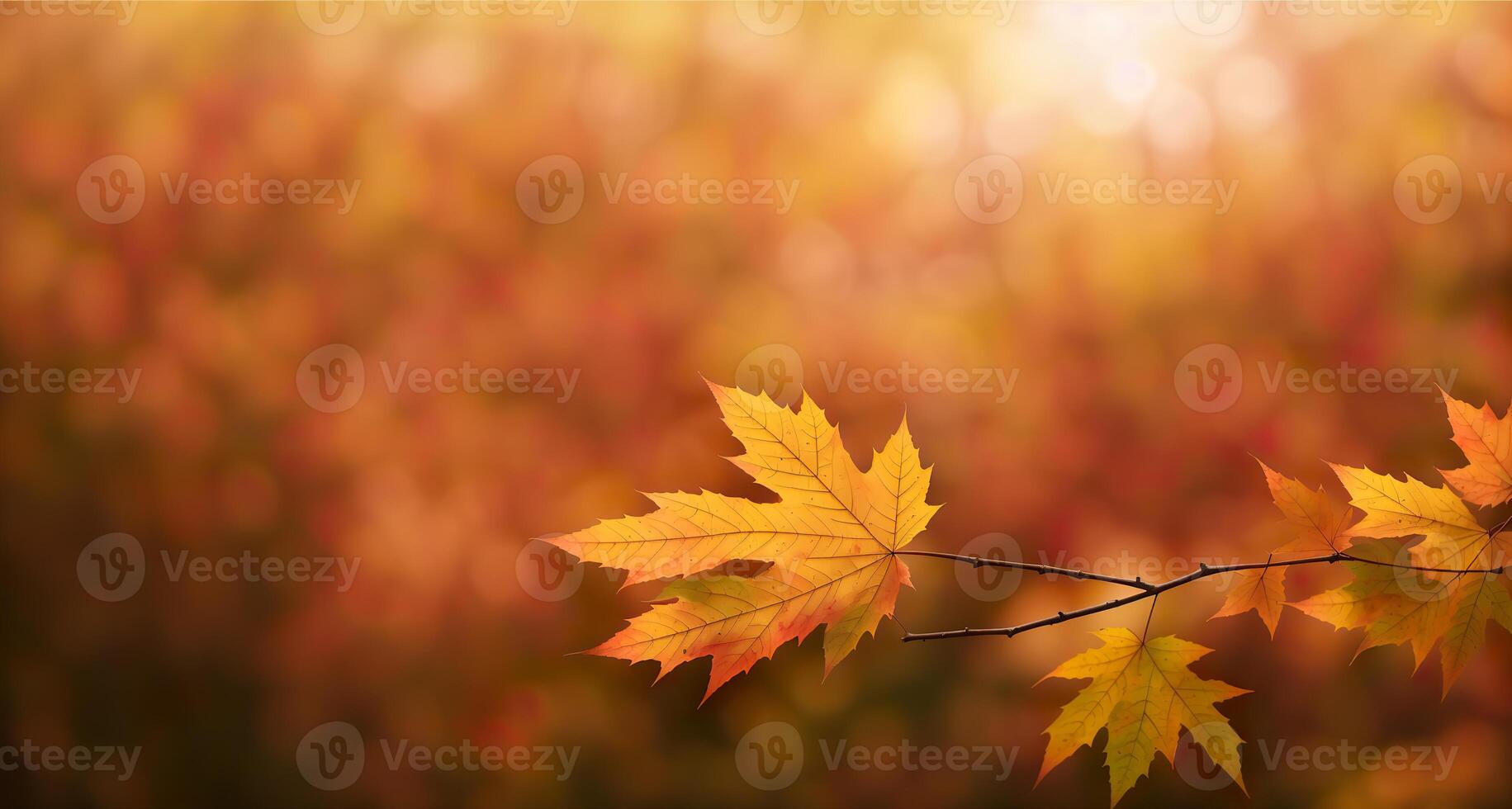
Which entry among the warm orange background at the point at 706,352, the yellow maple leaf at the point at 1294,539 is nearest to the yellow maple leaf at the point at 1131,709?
the yellow maple leaf at the point at 1294,539

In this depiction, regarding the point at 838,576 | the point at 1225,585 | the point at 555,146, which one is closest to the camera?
the point at 838,576

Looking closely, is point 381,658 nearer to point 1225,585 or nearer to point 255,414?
point 255,414

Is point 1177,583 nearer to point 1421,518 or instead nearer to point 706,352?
point 1421,518

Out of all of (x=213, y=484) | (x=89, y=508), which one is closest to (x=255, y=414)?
(x=213, y=484)

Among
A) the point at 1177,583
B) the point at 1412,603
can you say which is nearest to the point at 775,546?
the point at 1177,583

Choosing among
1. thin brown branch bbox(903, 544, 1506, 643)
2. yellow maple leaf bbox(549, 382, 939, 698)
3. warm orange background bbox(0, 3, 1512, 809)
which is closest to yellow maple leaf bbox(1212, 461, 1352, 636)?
thin brown branch bbox(903, 544, 1506, 643)

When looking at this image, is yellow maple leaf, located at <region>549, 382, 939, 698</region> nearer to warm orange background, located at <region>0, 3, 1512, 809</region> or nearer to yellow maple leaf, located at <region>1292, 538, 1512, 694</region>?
yellow maple leaf, located at <region>1292, 538, 1512, 694</region>
